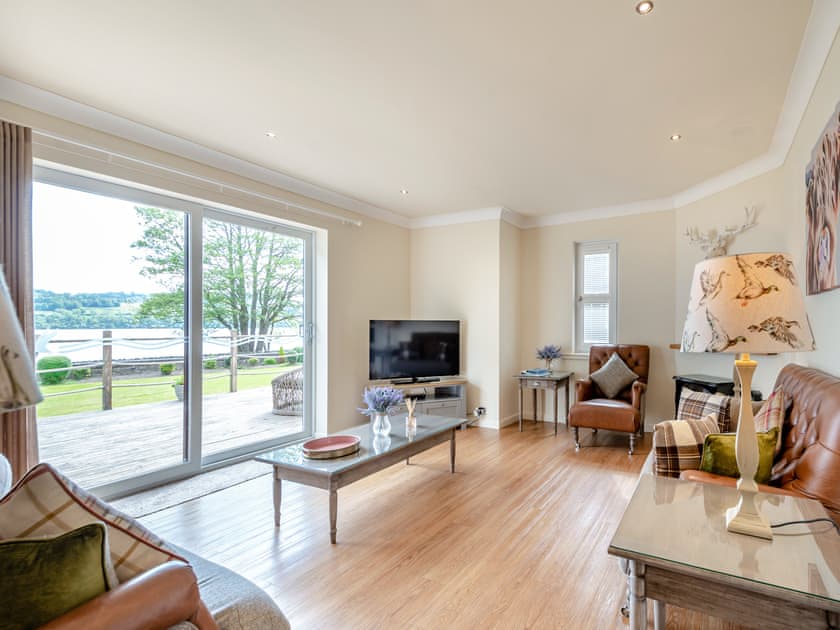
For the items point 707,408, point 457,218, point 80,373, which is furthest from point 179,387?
point 707,408

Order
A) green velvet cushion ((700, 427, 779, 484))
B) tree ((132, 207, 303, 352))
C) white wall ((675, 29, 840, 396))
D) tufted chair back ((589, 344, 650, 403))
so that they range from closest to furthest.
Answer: green velvet cushion ((700, 427, 779, 484)) < white wall ((675, 29, 840, 396)) < tree ((132, 207, 303, 352)) < tufted chair back ((589, 344, 650, 403))

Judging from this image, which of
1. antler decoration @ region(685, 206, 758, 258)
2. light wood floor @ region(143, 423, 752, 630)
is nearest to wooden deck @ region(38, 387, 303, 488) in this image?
light wood floor @ region(143, 423, 752, 630)

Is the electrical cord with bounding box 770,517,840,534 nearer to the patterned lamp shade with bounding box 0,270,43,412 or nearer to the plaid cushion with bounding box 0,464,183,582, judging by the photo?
the plaid cushion with bounding box 0,464,183,582

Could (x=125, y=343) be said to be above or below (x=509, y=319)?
below

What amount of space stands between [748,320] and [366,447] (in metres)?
2.23

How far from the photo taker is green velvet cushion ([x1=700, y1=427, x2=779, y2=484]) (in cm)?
197

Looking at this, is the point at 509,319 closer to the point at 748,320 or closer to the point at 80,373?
the point at 748,320

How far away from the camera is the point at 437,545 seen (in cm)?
246

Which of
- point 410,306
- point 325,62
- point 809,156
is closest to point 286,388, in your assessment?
point 410,306

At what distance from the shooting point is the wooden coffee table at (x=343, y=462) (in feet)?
8.08

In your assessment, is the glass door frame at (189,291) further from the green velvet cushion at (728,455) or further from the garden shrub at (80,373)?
the green velvet cushion at (728,455)

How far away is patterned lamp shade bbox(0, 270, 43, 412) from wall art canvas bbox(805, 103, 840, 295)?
9.14ft

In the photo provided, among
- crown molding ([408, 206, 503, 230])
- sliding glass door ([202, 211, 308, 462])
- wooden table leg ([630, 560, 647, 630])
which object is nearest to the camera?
wooden table leg ([630, 560, 647, 630])

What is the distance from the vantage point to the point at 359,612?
1.89 meters
